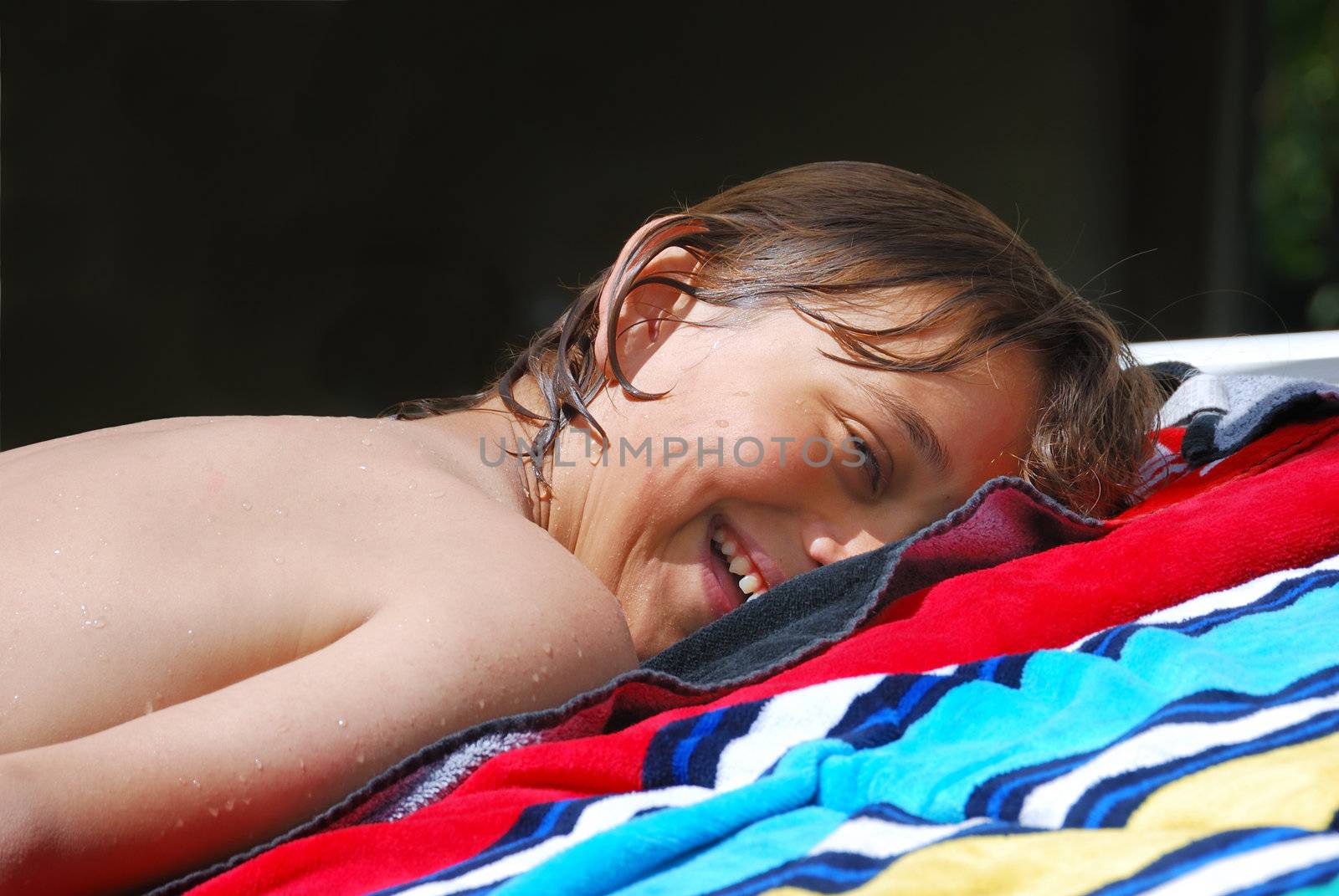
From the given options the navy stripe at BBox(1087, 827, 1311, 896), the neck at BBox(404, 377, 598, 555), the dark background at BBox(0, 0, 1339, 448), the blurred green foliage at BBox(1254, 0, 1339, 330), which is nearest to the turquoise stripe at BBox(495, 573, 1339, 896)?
the navy stripe at BBox(1087, 827, 1311, 896)

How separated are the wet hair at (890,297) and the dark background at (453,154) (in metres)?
2.07

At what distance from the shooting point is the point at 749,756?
71 cm

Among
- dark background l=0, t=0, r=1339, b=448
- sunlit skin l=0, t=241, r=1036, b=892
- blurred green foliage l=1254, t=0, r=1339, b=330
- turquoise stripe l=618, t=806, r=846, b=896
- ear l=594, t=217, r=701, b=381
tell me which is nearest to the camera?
turquoise stripe l=618, t=806, r=846, b=896

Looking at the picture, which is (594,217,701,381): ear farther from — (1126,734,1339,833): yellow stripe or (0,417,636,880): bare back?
(1126,734,1339,833): yellow stripe

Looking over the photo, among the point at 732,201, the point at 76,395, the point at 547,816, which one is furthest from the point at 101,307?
the point at 547,816

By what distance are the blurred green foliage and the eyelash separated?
14.7 feet

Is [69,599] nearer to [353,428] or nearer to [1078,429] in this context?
[353,428]

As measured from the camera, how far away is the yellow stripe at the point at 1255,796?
1.75ft

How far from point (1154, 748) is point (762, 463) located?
0.49m

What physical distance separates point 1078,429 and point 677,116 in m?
2.55

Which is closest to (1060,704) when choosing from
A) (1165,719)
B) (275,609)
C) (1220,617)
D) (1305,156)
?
(1165,719)

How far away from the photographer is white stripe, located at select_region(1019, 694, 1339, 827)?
0.59m

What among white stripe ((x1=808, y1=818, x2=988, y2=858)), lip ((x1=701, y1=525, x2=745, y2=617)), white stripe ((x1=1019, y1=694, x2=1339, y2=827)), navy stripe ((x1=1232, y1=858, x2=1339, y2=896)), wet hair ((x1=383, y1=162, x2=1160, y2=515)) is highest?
wet hair ((x1=383, y1=162, x2=1160, y2=515))

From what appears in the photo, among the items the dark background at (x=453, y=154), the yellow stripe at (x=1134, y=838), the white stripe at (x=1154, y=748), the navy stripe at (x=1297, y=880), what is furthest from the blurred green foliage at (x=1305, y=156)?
the navy stripe at (x=1297, y=880)
